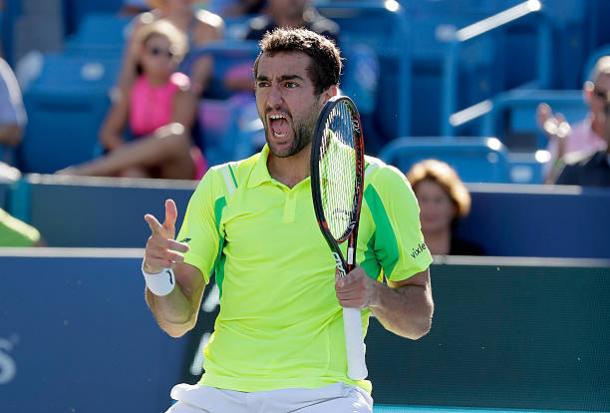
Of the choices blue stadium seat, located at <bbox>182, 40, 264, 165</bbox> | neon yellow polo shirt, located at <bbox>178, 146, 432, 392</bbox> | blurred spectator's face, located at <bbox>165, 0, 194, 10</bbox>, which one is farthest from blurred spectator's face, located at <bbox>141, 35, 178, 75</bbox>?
neon yellow polo shirt, located at <bbox>178, 146, 432, 392</bbox>

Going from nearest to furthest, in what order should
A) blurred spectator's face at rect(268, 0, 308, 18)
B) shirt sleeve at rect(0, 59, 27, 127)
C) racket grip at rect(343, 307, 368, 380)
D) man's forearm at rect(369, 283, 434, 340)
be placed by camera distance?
racket grip at rect(343, 307, 368, 380) → man's forearm at rect(369, 283, 434, 340) → shirt sleeve at rect(0, 59, 27, 127) → blurred spectator's face at rect(268, 0, 308, 18)

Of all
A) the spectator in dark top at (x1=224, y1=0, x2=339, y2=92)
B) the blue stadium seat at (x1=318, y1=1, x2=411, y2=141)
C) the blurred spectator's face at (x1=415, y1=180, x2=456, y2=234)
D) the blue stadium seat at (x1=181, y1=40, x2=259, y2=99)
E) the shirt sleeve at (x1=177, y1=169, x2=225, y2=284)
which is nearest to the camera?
the shirt sleeve at (x1=177, y1=169, x2=225, y2=284)

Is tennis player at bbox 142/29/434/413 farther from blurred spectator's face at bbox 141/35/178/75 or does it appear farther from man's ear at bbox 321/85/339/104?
A: blurred spectator's face at bbox 141/35/178/75

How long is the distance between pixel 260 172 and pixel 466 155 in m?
3.78

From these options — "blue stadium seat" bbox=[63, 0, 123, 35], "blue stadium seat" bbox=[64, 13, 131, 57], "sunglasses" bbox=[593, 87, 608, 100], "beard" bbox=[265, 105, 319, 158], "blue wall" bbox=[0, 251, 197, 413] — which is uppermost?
"blue stadium seat" bbox=[63, 0, 123, 35]

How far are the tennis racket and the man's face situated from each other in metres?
0.12

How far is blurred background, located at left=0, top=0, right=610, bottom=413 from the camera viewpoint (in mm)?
4297

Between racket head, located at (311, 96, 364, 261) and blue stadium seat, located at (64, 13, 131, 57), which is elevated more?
blue stadium seat, located at (64, 13, 131, 57)

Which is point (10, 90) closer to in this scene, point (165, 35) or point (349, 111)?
point (165, 35)

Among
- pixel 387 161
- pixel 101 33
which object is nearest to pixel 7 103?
pixel 387 161

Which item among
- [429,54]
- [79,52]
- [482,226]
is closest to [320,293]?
[482,226]

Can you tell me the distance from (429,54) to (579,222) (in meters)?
3.29

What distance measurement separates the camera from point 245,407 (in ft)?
10.8

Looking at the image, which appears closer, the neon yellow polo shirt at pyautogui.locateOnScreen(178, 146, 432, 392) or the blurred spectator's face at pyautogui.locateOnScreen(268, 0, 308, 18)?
the neon yellow polo shirt at pyautogui.locateOnScreen(178, 146, 432, 392)
